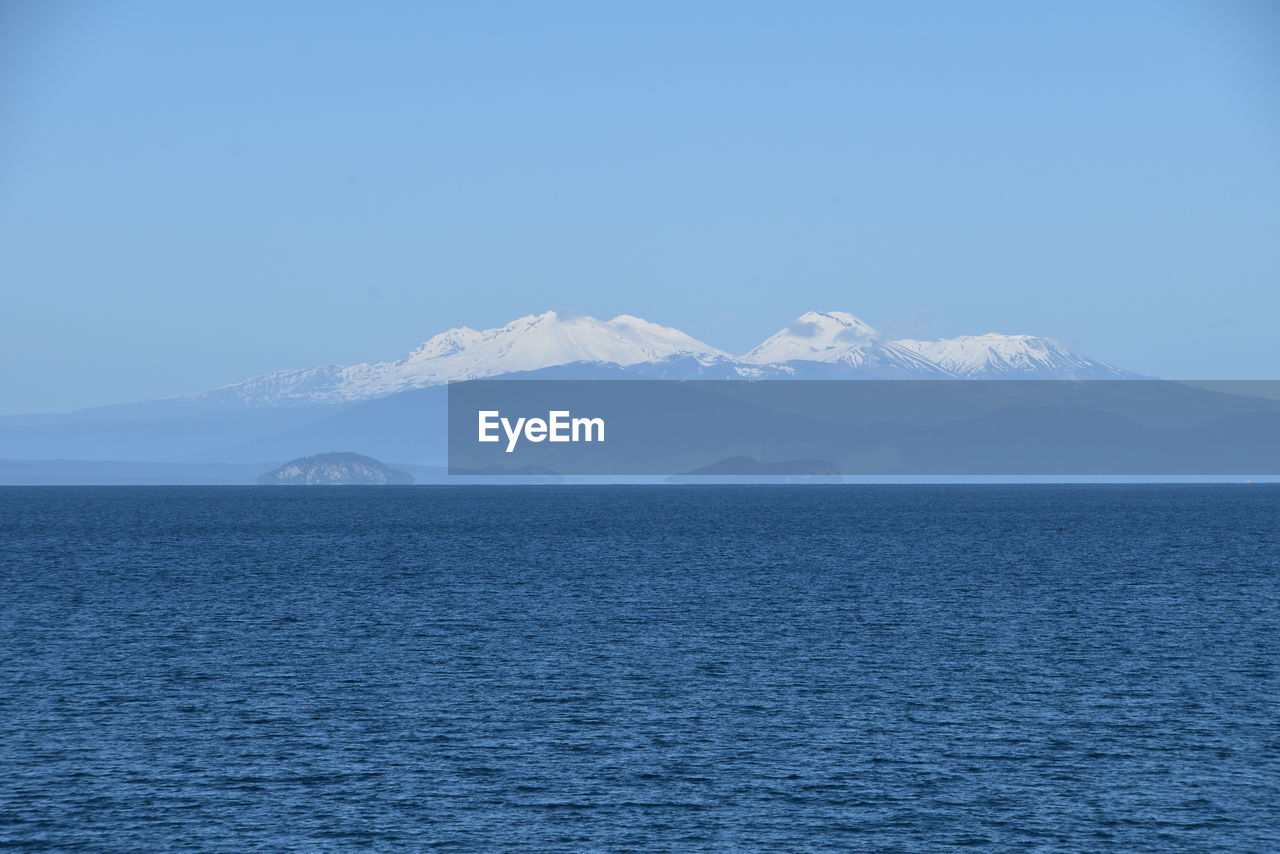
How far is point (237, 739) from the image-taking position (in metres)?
46.8

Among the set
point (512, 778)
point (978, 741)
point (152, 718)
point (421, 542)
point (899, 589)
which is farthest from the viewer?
point (421, 542)

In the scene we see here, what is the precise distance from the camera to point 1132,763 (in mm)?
43625

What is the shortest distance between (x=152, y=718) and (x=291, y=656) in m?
14.8

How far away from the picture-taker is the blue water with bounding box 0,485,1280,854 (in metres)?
37.6

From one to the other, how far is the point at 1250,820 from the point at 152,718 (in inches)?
1415

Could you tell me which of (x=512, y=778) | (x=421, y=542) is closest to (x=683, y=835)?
(x=512, y=778)

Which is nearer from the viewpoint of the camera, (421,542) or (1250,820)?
(1250,820)

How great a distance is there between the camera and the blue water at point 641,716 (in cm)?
3762

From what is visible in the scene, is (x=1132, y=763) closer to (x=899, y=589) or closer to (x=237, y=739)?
(x=237, y=739)

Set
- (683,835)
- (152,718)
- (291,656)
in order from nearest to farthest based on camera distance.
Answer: (683,835) → (152,718) → (291,656)

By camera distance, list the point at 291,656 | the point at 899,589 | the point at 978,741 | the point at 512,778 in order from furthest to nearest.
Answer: the point at 899,589 → the point at 291,656 → the point at 978,741 → the point at 512,778

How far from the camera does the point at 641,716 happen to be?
5044 cm

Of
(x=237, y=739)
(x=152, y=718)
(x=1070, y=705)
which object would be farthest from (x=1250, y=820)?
(x=152, y=718)

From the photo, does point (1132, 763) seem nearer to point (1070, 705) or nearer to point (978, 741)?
point (978, 741)
